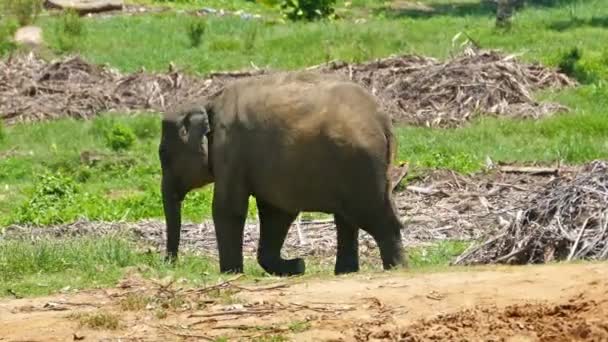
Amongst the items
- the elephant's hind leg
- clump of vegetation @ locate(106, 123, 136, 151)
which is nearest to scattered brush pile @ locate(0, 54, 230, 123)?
clump of vegetation @ locate(106, 123, 136, 151)

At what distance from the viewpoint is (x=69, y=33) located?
2908cm

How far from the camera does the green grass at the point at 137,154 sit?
656 inches

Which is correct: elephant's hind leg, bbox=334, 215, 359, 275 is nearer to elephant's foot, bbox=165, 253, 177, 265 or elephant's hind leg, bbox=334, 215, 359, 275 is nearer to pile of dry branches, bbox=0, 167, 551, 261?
elephant's foot, bbox=165, 253, 177, 265

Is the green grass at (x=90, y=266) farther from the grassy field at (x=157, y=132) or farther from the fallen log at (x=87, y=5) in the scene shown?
the fallen log at (x=87, y=5)

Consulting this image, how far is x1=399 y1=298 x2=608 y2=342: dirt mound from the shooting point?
8.95m

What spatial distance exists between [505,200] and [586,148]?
287 centimetres

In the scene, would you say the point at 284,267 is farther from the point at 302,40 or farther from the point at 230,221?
the point at 302,40

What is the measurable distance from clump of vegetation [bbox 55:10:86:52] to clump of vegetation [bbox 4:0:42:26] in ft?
5.32

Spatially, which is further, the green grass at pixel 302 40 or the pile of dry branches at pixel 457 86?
the green grass at pixel 302 40

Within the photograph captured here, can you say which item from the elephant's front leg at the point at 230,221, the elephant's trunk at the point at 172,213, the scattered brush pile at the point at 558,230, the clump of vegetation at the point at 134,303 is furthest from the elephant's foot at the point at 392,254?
the clump of vegetation at the point at 134,303

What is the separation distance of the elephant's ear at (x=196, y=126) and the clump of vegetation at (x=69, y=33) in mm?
16008

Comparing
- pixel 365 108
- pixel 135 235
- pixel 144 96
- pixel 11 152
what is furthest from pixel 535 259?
pixel 144 96

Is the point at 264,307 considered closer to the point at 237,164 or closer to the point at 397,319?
the point at 397,319

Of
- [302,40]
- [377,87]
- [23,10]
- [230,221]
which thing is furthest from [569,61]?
[230,221]
